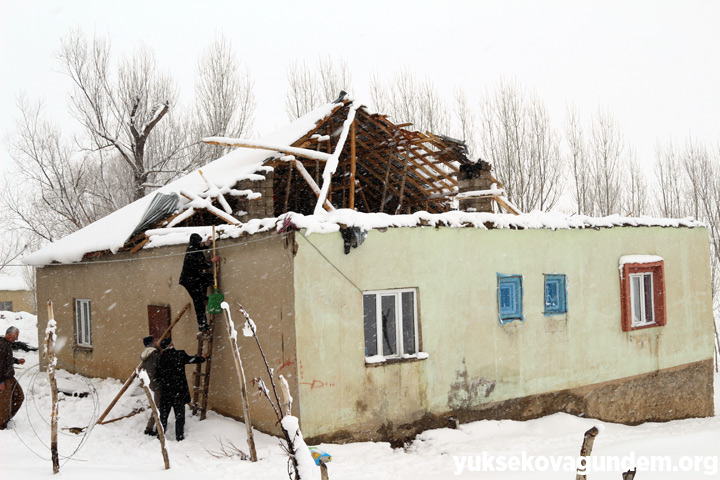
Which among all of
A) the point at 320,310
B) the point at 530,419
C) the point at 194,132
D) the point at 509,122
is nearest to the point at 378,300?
the point at 320,310

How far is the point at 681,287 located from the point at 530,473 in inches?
301

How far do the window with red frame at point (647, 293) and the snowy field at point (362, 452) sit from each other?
8.81 ft

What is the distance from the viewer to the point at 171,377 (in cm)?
830

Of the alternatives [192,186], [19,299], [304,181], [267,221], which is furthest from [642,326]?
[19,299]

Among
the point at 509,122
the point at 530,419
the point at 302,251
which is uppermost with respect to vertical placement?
the point at 509,122

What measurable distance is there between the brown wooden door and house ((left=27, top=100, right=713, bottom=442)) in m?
0.07

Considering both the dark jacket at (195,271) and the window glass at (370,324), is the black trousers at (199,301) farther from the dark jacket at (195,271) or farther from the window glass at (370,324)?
the window glass at (370,324)

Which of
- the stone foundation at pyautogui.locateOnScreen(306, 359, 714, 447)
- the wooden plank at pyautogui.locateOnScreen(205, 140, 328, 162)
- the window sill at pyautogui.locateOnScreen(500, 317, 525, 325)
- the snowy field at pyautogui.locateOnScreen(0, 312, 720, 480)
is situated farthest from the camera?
the wooden plank at pyautogui.locateOnScreen(205, 140, 328, 162)

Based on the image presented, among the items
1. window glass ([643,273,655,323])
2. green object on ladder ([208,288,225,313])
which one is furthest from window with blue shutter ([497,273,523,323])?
green object on ladder ([208,288,225,313])

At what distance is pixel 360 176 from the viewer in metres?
14.3

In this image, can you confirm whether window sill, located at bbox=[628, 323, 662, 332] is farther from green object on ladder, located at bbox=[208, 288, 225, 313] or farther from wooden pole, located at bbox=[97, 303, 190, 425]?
wooden pole, located at bbox=[97, 303, 190, 425]

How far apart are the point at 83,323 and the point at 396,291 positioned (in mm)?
8471

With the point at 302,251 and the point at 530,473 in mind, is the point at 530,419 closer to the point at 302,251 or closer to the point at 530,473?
the point at 530,473

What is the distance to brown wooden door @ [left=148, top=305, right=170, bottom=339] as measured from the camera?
1062 cm
